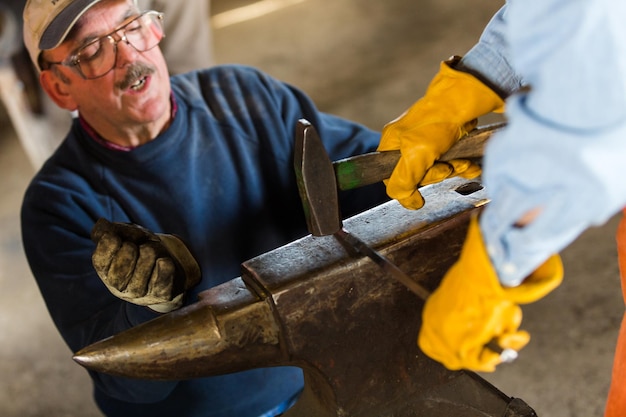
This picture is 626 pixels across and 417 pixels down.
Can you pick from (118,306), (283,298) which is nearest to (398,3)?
(118,306)

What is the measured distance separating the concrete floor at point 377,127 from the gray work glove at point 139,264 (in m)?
1.75

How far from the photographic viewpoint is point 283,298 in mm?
1413

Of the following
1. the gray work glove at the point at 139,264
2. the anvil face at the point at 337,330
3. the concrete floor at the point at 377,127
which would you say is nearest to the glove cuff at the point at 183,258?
the gray work glove at the point at 139,264

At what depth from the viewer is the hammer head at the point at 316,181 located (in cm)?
145

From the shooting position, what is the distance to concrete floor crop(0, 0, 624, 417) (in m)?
2.95

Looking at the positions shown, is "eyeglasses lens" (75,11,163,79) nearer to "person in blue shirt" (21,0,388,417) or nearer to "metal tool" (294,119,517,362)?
"person in blue shirt" (21,0,388,417)

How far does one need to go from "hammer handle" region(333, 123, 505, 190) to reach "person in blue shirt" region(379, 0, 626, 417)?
1.17 feet

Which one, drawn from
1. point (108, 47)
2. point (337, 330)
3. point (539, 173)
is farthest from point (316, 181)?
point (108, 47)

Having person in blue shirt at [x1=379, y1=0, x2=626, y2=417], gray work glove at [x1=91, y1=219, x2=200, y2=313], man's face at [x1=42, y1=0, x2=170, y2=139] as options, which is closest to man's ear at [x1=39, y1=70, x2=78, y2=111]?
man's face at [x1=42, y1=0, x2=170, y2=139]

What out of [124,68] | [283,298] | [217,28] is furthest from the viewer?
[217,28]

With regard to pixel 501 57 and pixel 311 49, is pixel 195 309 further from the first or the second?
pixel 311 49

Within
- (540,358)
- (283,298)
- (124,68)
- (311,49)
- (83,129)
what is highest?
(124,68)

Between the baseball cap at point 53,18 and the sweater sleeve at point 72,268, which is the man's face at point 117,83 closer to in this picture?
the baseball cap at point 53,18

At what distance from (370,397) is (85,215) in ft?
3.23
